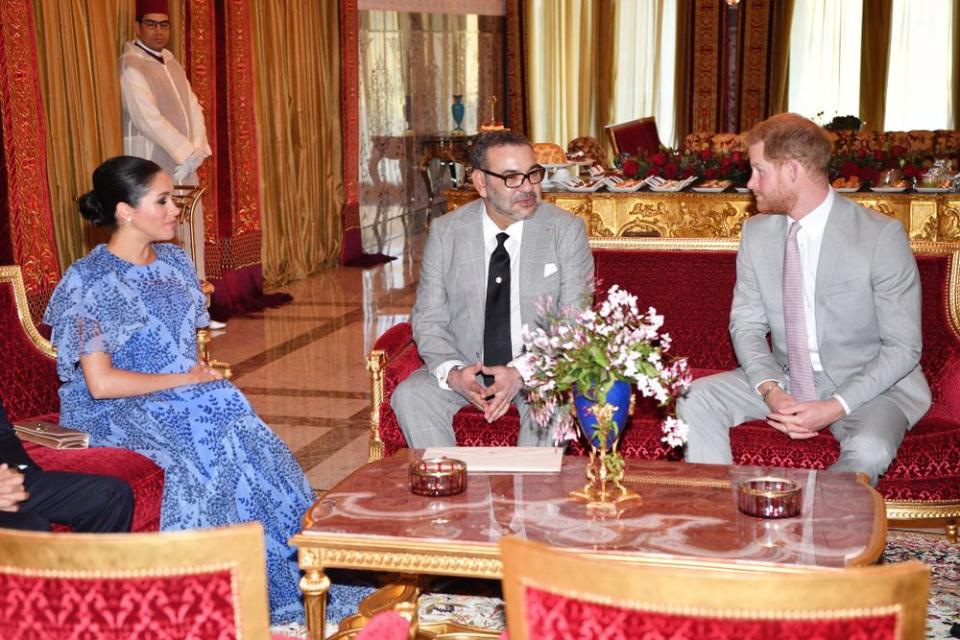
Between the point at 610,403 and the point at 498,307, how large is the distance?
4.04 feet

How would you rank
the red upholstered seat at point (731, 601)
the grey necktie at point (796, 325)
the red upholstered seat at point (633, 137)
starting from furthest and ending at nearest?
the red upholstered seat at point (633, 137) < the grey necktie at point (796, 325) < the red upholstered seat at point (731, 601)

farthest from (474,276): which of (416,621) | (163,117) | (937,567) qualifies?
(163,117)

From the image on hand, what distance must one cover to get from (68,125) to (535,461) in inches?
181

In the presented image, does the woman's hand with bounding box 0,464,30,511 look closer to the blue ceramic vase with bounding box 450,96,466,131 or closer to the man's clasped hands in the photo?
the man's clasped hands

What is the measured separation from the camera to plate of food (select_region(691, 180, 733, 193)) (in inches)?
282

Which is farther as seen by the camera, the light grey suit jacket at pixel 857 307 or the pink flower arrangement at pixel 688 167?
the pink flower arrangement at pixel 688 167

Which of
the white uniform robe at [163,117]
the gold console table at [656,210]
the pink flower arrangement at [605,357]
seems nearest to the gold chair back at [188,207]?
the white uniform robe at [163,117]

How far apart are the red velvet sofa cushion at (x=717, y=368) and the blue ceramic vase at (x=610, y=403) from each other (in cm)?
79

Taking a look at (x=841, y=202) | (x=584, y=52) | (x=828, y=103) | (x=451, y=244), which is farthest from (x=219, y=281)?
(x=828, y=103)

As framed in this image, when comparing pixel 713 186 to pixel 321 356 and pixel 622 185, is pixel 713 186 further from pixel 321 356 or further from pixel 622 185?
pixel 321 356

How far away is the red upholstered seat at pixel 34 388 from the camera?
357cm

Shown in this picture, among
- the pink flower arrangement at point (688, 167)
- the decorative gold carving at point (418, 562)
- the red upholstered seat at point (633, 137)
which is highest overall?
Answer: the red upholstered seat at point (633, 137)

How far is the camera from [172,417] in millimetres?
3734

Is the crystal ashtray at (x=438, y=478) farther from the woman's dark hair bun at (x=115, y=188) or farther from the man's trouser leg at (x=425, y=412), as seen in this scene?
the woman's dark hair bun at (x=115, y=188)
